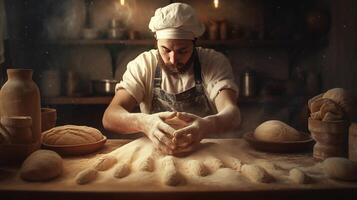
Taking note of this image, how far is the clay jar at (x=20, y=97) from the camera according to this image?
1859 millimetres

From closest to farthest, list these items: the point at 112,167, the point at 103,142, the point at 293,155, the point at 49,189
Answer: the point at 49,189 < the point at 112,167 < the point at 293,155 < the point at 103,142

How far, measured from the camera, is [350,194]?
1481mm

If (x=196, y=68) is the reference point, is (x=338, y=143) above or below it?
below

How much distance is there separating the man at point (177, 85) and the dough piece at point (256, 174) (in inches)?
15.6

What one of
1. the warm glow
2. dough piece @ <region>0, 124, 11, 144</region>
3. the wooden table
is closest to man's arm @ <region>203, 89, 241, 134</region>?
the wooden table

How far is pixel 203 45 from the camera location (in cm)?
447

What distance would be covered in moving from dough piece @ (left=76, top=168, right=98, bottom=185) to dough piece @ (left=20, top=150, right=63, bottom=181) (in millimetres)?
111

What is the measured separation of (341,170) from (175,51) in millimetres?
1377

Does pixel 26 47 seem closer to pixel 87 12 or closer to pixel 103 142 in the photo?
pixel 87 12

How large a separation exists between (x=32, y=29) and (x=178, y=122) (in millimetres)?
3322

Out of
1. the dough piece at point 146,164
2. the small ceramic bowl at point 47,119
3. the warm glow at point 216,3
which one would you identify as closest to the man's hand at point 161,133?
the dough piece at point 146,164

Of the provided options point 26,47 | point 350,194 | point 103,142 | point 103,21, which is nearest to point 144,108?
point 103,142

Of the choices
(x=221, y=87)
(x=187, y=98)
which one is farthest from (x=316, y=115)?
(x=187, y=98)

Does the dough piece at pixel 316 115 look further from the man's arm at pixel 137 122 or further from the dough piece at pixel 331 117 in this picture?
the man's arm at pixel 137 122
